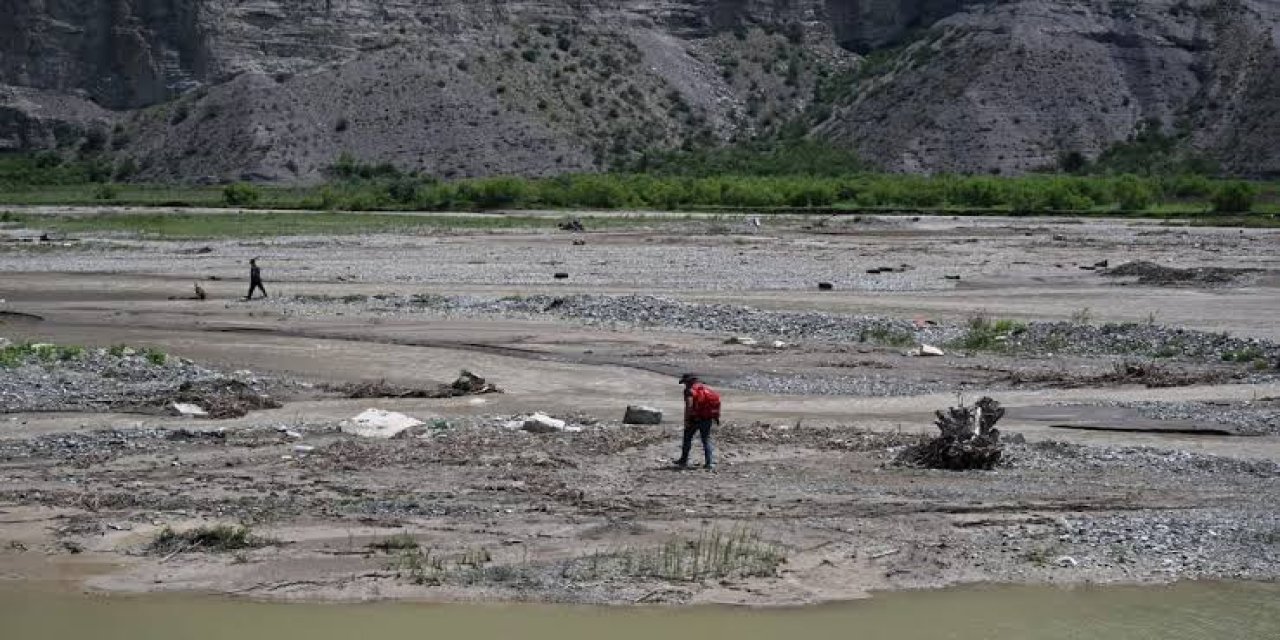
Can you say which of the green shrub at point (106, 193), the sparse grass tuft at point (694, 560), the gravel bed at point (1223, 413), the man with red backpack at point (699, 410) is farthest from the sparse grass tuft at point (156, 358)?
the green shrub at point (106, 193)

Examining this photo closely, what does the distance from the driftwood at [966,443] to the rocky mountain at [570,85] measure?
94595 mm

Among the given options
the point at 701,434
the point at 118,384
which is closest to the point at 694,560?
the point at 701,434

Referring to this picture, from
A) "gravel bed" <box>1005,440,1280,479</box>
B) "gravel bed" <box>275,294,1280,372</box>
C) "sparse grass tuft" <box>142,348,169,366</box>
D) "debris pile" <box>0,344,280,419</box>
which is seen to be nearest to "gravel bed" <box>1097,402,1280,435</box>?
"gravel bed" <box>1005,440,1280,479</box>

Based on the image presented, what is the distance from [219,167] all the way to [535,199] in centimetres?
2826

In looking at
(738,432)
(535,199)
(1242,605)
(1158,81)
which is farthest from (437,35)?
(1242,605)

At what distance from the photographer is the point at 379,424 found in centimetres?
2175

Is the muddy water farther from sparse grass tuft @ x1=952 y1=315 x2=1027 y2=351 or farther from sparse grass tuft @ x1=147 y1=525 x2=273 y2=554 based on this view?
sparse grass tuft @ x1=952 y1=315 x2=1027 y2=351

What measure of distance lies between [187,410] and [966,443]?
11.0 m

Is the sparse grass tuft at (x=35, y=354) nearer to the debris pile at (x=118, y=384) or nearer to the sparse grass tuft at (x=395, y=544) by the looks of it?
the debris pile at (x=118, y=384)

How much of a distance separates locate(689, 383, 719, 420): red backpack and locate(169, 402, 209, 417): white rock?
801cm

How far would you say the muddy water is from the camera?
543 inches

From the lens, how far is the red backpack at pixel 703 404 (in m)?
18.5

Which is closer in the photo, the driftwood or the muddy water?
the muddy water

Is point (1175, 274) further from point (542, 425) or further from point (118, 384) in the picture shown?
point (118, 384)
